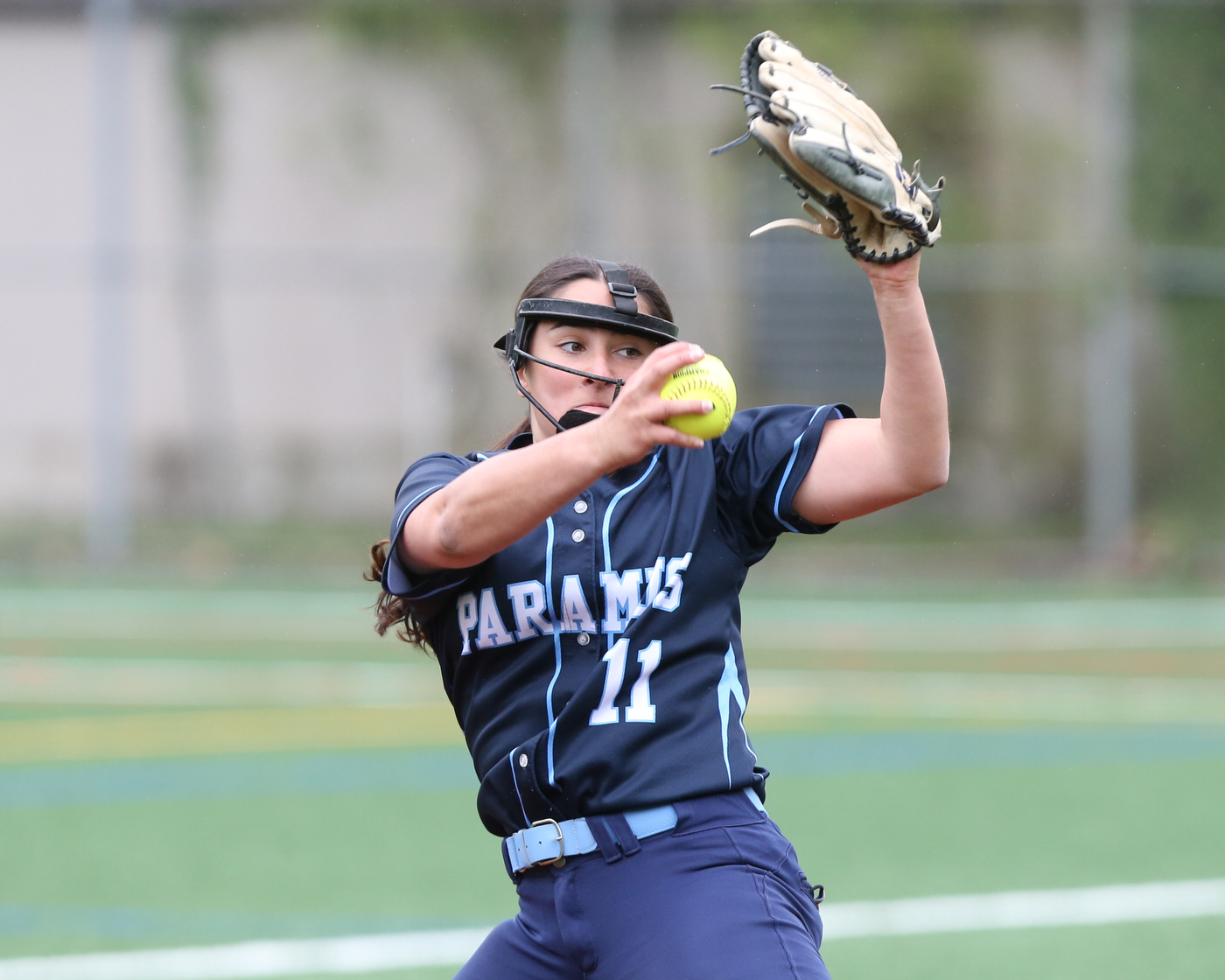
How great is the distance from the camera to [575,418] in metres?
2.83

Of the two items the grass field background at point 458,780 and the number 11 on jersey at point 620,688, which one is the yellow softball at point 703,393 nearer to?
the number 11 on jersey at point 620,688

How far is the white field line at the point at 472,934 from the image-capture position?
508cm

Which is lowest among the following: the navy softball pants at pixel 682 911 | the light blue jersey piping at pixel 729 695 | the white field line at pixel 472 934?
the white field line at pixel 472 934

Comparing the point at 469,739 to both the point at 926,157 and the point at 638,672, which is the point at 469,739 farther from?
the point at 926,157

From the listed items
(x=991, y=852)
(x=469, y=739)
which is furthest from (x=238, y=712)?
(x=469, y=739)

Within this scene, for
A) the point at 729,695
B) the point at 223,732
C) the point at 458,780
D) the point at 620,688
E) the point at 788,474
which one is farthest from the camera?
the point at 223,732

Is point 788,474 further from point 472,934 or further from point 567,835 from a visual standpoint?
point 472,934

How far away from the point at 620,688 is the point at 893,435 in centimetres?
68

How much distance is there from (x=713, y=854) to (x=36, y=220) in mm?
17799

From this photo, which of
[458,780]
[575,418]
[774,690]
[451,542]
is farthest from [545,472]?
[774,690]

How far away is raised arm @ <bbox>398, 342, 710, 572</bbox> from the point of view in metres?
2.37

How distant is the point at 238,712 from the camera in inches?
379

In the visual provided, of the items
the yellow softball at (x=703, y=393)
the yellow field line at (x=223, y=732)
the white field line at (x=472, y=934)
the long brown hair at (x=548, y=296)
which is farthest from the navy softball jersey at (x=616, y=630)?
the yellow field line at (x=223, y=732)

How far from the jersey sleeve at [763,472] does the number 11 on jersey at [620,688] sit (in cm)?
32
